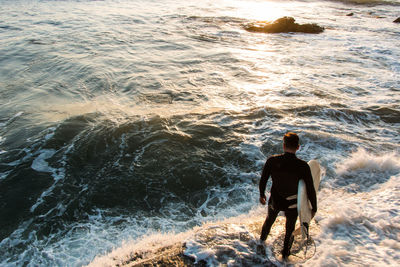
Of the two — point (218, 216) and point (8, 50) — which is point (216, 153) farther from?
point (8, 50)

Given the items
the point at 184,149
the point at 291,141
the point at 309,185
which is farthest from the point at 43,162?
the point at 309,185

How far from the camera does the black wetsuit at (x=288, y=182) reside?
3.50 meters

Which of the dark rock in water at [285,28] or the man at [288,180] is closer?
the man at [288,180]

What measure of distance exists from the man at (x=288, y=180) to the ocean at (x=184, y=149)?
73cm

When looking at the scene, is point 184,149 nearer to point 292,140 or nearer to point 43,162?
point 43,162

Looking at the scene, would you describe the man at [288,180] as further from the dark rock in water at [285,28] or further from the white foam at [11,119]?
the dark rock in water at [285,28]

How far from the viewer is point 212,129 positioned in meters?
8.20

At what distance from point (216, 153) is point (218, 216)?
2262 millimetres

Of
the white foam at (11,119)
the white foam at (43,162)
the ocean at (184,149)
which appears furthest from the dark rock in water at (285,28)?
the white foam at (43,162)

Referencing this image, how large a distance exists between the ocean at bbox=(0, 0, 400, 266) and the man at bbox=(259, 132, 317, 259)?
733mm

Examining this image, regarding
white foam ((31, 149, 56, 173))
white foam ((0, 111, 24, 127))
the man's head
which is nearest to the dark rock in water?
white foam ((0, 111, 24, 127))

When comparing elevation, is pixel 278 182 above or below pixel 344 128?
above

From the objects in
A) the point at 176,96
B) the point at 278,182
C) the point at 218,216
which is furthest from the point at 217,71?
the point at 278,182

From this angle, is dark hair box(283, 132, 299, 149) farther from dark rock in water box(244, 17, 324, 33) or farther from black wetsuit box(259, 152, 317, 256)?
dark rock in water box(244, 17, 324, 33)
